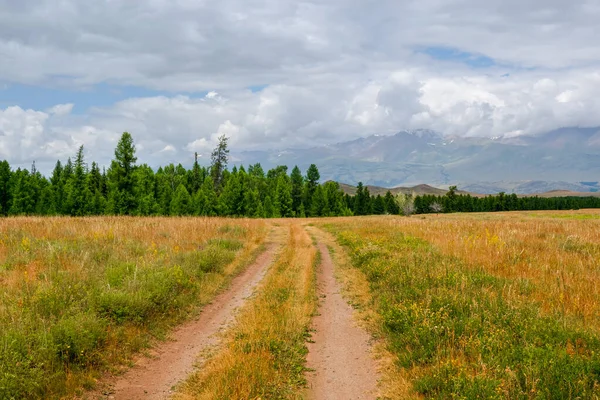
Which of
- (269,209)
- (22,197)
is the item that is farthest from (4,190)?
(269,209)

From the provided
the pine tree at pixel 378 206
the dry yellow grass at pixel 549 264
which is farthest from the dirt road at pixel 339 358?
the pine tree at pixel 378 206

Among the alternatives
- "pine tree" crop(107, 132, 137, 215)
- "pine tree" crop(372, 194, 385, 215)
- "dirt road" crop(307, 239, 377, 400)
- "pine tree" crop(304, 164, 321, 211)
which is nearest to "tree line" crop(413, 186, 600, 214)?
"pine tree" crop(372, 194, 385, 215)

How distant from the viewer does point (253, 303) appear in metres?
10.3

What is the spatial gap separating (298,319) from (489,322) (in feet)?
13.1

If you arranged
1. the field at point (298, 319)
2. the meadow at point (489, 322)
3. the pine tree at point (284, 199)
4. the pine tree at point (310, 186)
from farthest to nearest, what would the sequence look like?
1. the pine tree at point (310, 186)
2. the pine tree at point (284, 199)
3. the field at point (298, 319)
4. the meadow at point (489, 322)

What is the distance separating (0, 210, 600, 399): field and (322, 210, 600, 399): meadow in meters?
0.03

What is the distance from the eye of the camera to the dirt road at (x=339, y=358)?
6.03m

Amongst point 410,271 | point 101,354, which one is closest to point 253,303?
point 101,354

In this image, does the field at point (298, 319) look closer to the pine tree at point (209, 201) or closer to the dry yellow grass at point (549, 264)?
the dry yellow grass at point (549, 264)

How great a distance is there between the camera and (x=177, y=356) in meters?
7.38

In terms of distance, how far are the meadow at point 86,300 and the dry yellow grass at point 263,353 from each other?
1.72 meters

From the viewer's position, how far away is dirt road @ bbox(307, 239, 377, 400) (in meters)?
6.03

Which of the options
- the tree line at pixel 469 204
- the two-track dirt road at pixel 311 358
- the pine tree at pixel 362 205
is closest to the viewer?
the two-track dirt road at pixel 311 358

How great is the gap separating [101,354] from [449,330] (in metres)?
6.43
